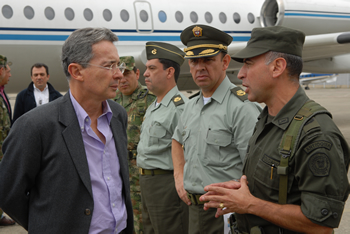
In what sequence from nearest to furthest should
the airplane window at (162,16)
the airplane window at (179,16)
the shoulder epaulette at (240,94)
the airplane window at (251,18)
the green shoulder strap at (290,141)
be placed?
the green shoulder strap at (290,141), the shoulder epaulette at (240,94), the airplane window at (162,16), the airplane window at (179,16), the airplane window at (251,18)

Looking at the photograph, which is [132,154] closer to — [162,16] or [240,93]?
[240,93]

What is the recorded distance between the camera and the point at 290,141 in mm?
1562

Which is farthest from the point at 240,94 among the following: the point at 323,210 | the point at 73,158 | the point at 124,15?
the point at 124,15

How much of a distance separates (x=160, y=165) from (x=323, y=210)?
1.83 meters

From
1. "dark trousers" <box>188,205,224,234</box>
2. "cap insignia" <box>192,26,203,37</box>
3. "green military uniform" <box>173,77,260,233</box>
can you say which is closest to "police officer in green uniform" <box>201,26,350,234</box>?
"green military uniform" <box>173,77,260,233</box>

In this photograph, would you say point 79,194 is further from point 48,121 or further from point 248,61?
point 248,61

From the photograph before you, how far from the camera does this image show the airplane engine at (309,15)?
36.5ft

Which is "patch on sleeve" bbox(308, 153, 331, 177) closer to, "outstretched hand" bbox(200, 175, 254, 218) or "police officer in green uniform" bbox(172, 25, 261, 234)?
"outstretched hand" bbox(200, 175, 254, 218)

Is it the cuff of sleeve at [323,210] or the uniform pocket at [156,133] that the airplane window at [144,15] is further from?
the cuff of sleeve at [323,210]

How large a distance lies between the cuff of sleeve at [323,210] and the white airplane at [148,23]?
26.5ft

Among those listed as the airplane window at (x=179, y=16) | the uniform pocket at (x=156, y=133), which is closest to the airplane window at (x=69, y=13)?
the airplane window at (x=179, y=16)

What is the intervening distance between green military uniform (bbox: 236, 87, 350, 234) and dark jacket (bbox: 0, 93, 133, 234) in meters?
0.83

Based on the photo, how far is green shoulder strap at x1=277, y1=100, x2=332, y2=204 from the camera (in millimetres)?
1549

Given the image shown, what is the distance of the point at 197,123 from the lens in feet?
8.44
